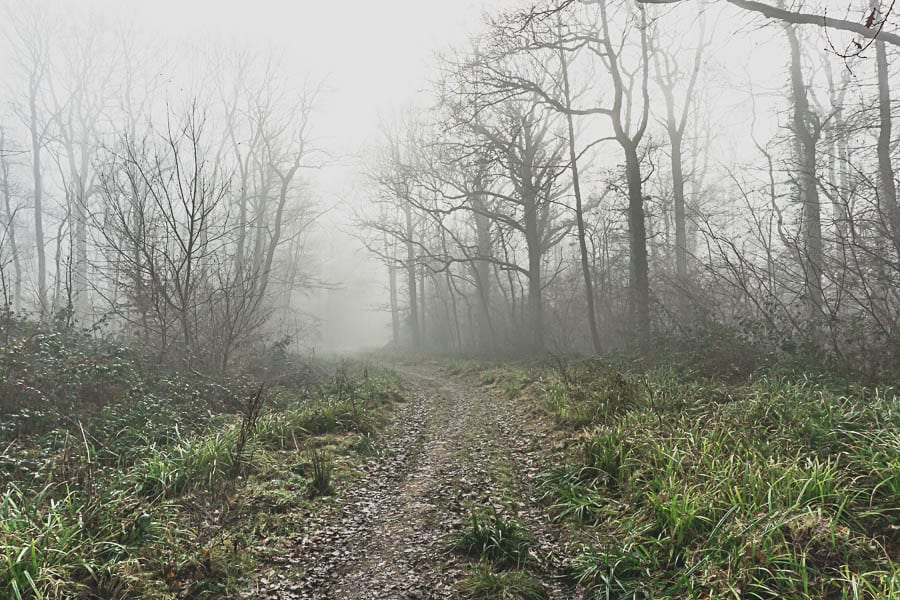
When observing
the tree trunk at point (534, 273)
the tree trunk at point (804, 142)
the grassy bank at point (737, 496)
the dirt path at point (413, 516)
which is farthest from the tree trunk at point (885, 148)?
the tree trunk at point (534, 273)

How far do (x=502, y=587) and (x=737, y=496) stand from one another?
1.95 m

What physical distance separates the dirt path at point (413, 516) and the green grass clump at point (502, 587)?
0.12 metres

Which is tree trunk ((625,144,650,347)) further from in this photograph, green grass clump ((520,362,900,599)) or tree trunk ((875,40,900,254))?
green grass clump ((520,362,900,599))

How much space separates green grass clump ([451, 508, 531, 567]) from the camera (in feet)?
12.2

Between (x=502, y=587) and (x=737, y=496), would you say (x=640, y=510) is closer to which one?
(x=737, y=496)

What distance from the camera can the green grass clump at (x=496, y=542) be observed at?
12.2ft

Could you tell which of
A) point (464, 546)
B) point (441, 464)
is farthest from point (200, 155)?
point (464, 546)

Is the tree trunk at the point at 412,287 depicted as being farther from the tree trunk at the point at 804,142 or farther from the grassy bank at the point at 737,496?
the grassy bank at the point at 737,496

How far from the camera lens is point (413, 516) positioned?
183 inches

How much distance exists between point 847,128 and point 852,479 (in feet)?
36.8

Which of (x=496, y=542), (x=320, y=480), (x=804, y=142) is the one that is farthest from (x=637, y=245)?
(x=496, y=542)

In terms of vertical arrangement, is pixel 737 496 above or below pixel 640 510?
above

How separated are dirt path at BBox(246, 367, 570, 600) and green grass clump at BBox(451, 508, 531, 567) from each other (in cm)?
14

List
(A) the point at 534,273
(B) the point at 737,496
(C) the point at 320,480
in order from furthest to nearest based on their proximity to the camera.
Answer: (A) the point at 534,273 < (C) the point at 320,480 < (B) the point at 737,496
